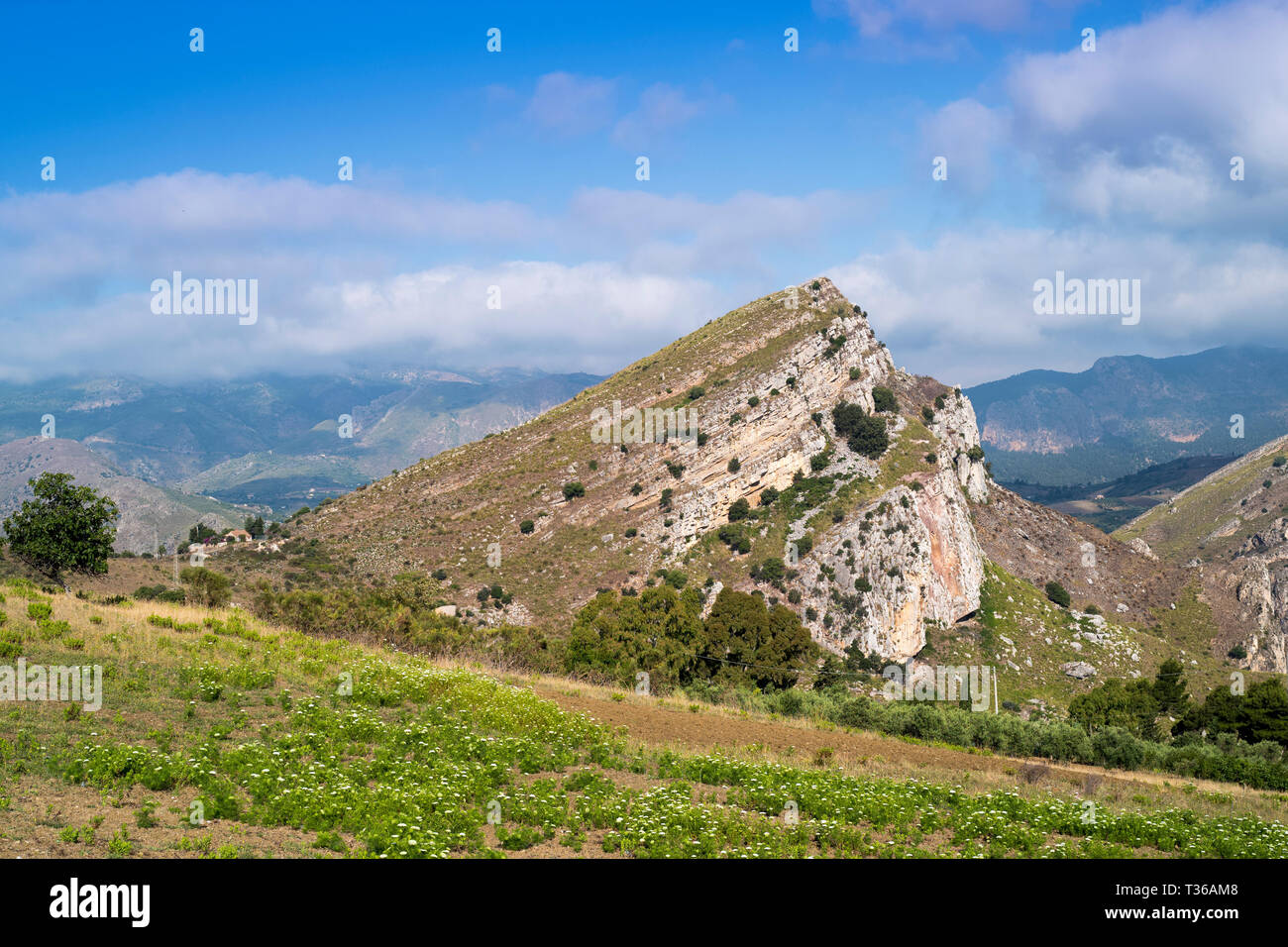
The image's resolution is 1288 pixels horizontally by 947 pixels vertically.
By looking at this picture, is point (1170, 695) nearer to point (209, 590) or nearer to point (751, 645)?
point (751, 645)

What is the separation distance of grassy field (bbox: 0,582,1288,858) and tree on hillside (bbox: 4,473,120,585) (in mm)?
12383

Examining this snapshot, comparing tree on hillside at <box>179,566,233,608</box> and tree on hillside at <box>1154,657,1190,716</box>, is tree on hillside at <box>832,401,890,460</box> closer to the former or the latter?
tree on hillside at <box>1154,657,1190,716</box>

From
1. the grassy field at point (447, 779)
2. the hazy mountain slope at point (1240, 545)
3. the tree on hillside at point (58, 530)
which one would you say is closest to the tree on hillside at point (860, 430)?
the hazy mountain slope at point (1240, 545)

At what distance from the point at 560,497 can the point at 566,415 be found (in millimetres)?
23010

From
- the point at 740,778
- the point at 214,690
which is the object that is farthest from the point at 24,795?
the point at 740,778

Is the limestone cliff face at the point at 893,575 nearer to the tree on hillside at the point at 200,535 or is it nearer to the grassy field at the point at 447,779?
the grassy field at the point at 447,779

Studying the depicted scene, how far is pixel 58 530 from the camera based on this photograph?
119 feet

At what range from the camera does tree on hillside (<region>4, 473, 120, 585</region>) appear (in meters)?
36.1

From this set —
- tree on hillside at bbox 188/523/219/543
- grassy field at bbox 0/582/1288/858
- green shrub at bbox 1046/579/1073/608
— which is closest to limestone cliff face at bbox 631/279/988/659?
green shrub at bbox 1046/579/1073/608

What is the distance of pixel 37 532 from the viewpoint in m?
36.1

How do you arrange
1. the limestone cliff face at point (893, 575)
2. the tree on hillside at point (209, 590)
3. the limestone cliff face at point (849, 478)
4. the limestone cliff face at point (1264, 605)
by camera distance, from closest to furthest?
the tree on hillside at point (209, 590) → the limestone cliff face at point (893, 575) → the limestone cliff face at point (849, 478) → the limestone cliff face at point (1264, 605)

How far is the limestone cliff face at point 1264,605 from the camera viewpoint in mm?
86062

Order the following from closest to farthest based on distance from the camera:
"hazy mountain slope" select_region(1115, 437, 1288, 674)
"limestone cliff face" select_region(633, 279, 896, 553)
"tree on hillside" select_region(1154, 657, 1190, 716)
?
"tree on hillside" select_region(1154, 657, 1190, 716) < "hazy mountain slope" select_region(1115, 437, 1288, 674) < "limestone cliff face" select_region(633, 279, 896, 553)

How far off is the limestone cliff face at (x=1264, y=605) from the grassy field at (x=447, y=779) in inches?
3138
